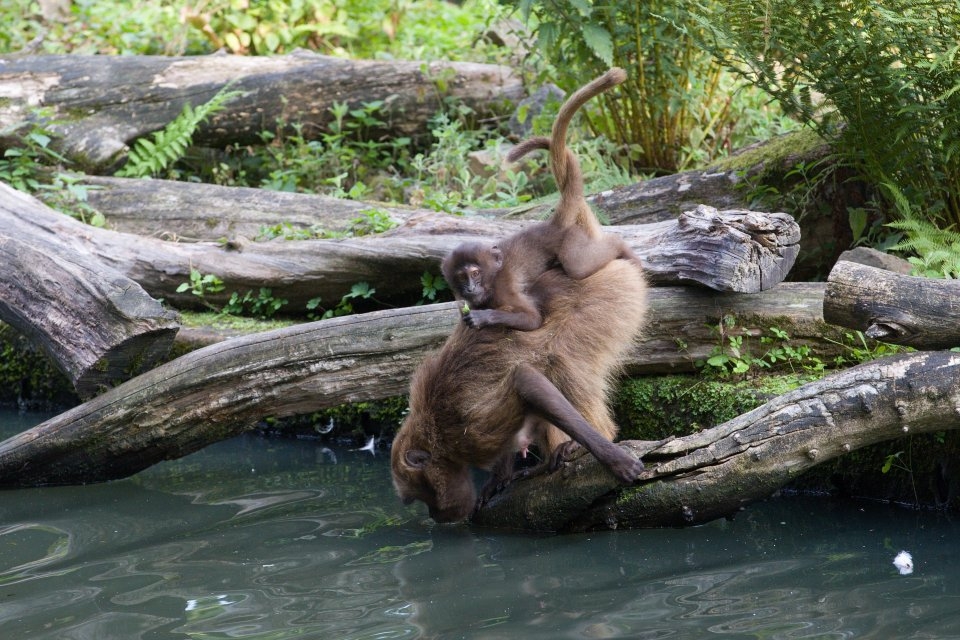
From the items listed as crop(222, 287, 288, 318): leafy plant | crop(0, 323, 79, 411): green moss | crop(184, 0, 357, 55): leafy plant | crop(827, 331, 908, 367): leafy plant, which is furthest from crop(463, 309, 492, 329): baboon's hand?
crop(184, 0, 357, 55): leafy plant

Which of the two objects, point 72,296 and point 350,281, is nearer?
point 72,296

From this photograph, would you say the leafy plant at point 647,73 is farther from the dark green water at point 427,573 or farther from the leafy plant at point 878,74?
the dark green water at point 427,573

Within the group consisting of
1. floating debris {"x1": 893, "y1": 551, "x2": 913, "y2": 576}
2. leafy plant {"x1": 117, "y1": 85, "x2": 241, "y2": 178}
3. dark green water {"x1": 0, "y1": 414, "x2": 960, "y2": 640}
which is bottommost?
floating debris {"x1": 893, "y1": 551, "x2": 913, "y2": 576}

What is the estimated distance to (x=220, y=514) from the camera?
617 centimetres

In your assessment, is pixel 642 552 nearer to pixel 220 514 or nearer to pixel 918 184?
pixel 220 514

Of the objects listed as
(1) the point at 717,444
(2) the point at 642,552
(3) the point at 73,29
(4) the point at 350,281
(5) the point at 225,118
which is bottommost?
(2) the point at 642,552

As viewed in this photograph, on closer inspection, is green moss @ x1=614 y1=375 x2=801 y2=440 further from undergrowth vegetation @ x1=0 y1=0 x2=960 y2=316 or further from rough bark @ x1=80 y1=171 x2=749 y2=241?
rough bark @ x1=80 y1=171 x2=749 y2=241

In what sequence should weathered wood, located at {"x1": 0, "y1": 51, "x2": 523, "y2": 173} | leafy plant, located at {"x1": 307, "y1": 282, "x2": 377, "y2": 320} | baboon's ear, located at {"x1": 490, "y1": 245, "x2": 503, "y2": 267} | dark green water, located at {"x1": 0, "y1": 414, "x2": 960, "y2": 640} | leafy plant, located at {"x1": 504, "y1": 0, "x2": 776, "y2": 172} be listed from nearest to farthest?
dark green water, located at {"x1": 0, "y1": 414, "x2": 960, "y2": 640} → baboon's ear, located at {"x1": 490, "y1": 245, "x2": 503, "y2": 267} → leafy plant, located at {"x1": 307, "y1": 282, "x2": 377, "y2": 320} → leafy plant, located at {"x1": 504, "y1": 0, "x2": 776, "y2": 172} → weathered wood, located at {"x1": 0, "y1": 51, "x2": 523, "y2": 173}

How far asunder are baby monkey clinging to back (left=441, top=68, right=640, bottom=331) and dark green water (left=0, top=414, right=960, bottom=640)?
128cm

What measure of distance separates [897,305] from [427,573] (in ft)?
8.94

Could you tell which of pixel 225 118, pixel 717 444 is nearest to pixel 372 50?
pixel 225 118

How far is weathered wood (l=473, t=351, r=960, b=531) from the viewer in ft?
15.7

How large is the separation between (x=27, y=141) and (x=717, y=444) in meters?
8.40

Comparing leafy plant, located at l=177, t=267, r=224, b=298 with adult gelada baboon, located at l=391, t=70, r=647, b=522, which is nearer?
adult gelada baboon, located at l=391, t=70, r=647, b=522
